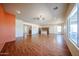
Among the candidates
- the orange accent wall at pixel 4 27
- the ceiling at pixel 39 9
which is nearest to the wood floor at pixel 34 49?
the orange accent wall at pixel 4 27

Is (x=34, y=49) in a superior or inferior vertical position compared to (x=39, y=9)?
inferior

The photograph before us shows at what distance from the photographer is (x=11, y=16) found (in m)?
5.24

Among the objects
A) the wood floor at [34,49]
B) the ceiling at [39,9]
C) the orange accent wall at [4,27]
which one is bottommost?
the wood floor at [34,49]

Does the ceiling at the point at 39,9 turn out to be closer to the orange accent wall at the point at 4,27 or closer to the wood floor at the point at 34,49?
the orange accent wall at the point at 4,27

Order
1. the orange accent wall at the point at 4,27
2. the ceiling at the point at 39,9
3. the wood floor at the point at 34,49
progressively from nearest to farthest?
the ceiling at the point at 39,9 < the wood floor at the point at 34,49 < the orange accent wall at the point at 4,27

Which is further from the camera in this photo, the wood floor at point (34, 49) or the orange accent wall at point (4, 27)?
the orange accent wall at point (4, 27)

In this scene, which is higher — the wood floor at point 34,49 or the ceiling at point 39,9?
the ceiling at point 39,9

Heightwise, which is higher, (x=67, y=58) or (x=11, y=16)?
(x=11, y=16)

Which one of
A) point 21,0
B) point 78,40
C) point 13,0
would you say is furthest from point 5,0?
point 78,40

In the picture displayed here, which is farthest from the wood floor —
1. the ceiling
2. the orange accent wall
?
the ceiling

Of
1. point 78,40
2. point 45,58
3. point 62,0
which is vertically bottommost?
point 45,58

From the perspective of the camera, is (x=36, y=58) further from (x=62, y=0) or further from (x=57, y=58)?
(x=62, y=0)

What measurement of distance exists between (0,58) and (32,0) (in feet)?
4.09

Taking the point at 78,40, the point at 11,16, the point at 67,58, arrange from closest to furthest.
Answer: the point at 67,58
the point at 78,40
the point at 11,16
